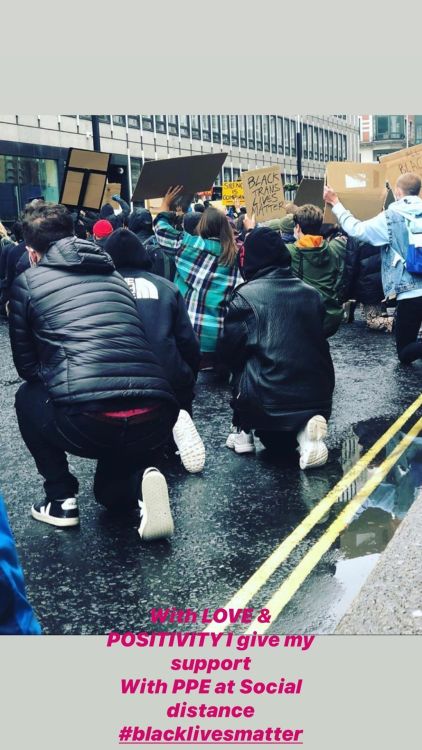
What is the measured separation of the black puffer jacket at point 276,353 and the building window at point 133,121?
34.5m

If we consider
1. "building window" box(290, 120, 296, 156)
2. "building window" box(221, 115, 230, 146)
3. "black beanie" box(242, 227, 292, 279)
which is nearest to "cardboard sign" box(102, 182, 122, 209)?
"black beanie" box(242, 227, 292, 279)

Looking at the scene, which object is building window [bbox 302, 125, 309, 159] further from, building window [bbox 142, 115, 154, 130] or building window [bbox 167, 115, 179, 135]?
building window [bbox 142, 115, 154, 130]

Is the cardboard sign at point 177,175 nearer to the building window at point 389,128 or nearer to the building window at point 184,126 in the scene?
the building window at point 184,126

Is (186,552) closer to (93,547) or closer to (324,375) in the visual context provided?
(93,547)

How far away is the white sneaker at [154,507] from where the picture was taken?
16.9 feet

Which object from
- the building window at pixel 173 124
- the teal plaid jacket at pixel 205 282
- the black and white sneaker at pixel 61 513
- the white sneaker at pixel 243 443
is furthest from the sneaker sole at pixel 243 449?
the building window at pixel 173 124

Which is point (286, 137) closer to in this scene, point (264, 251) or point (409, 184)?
point (409, 184)

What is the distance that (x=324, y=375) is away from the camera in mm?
6789

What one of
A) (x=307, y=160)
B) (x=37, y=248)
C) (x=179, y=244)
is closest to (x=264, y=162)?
(x=307, y=160)

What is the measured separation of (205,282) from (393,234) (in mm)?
2183

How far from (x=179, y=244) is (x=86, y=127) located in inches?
1139

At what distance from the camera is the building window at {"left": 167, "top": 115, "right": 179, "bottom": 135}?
138 ft

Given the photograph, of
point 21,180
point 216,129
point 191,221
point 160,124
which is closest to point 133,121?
point 160,124

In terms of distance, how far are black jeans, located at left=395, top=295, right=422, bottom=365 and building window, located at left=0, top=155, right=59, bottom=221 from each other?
21163 mm
